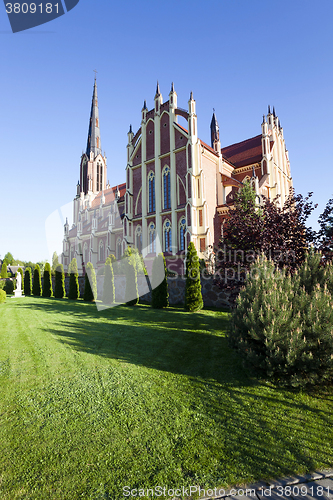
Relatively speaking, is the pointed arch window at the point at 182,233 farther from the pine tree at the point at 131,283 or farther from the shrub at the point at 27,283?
the shrub at the point at 27,283

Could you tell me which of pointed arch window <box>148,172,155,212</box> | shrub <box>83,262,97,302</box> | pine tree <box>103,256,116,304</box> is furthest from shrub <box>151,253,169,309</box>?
pointed arch window <box>148,172,155,212</box>

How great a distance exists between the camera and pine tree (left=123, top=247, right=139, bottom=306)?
56.3 ft

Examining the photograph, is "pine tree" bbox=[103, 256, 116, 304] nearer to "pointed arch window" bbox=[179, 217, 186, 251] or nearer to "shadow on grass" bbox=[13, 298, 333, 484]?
"shadow on grass" bbox=[13, 298, 333, 484]

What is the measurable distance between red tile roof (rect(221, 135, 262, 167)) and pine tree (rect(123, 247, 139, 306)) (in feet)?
59.5

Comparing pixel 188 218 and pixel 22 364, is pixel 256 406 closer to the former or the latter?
pixel 22 364

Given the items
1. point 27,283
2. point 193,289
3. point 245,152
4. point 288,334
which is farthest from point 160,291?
point 245,152

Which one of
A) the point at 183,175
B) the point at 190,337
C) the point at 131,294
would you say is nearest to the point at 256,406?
the point at 190,337

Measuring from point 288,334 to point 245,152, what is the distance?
28557 millimetres

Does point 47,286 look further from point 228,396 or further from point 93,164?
point 93,164

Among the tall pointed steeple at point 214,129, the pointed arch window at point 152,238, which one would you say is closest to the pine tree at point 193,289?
the pointed arch window at point 152,238

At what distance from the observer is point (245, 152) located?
99.1ft

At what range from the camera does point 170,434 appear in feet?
14.1

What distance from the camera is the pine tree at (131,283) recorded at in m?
17.2

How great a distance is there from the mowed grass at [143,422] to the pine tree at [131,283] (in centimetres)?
892
